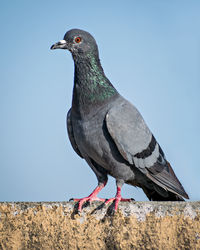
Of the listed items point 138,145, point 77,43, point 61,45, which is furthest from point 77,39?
point 138,145

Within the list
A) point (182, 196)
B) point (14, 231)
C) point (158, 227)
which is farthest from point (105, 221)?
point (182, 196)

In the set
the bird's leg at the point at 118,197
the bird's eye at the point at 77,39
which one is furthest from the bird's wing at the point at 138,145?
the bird's eye at the point at 77,39

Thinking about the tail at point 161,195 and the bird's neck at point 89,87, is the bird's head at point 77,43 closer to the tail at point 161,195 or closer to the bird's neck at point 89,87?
the bird's neck at point 89,87

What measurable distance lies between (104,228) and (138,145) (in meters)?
1.28

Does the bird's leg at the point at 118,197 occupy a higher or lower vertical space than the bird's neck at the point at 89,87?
lower

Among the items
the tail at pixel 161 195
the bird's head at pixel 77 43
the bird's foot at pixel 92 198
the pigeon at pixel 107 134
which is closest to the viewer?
the bird's foot at pixel 92 198

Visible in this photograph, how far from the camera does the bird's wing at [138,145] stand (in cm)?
453

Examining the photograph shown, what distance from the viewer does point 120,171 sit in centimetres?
458

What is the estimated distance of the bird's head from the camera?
16.1ft

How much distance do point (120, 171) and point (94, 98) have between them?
101cm

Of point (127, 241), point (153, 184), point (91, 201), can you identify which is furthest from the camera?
point (153, 184)

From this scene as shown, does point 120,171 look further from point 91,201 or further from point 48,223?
point 48,223

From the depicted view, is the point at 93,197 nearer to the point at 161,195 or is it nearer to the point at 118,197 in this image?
the point at 118,197

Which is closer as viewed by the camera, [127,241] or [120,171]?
[127,241]
